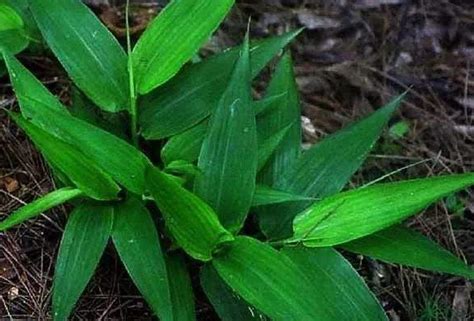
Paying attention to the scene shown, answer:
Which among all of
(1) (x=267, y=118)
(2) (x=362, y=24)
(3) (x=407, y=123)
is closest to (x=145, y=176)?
(1) (x=267, y=118)

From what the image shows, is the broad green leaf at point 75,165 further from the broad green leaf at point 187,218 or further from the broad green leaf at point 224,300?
the broad green leaf at point 224,300

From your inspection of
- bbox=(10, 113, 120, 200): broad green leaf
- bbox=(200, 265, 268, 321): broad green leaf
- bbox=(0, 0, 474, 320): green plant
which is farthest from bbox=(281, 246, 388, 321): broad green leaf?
bbox=(10, 113, 120, 200): broad green leaf

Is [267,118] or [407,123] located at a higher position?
[267,118]

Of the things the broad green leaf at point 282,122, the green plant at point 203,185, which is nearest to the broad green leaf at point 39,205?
the green plant at point 203,185

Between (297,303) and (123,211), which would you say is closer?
(297,303)

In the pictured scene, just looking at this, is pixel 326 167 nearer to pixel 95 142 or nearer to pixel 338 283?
pixel 338 283

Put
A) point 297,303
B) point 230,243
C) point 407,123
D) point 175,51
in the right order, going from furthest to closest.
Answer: point 407,123, point 175,51, point 230,243, point 297,303

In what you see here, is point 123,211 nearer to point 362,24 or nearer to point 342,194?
point 342,194
